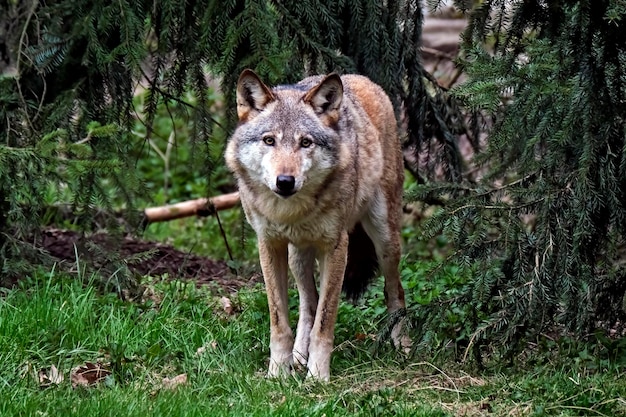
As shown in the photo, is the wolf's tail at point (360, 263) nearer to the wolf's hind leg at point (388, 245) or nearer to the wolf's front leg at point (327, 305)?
the wolf's hind leg at point (388, 245)

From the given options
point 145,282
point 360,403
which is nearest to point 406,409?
point 360,403

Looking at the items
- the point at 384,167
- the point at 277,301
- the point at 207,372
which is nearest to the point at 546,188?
the point at 384,167

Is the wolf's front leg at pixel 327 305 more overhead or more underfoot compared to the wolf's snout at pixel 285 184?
more underfoot

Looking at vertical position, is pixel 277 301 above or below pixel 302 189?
below

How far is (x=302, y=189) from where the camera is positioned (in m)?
5.86

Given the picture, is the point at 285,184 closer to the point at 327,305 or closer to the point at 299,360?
the point at 327,305

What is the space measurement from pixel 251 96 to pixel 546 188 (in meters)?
1.92

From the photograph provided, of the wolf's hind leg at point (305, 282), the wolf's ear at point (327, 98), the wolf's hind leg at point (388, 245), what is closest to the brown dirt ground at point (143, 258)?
the wolf's hind leg at point (305, 282)

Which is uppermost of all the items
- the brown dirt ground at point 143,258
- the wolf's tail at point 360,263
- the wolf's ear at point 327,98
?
the wolf's ear at point 327,98

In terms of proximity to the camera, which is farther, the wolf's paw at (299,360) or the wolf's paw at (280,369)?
the wolf's paw at (299,360)

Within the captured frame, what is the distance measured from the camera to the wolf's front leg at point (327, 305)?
596cm

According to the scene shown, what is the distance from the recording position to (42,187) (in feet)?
20.7

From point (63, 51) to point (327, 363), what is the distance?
9.81ft

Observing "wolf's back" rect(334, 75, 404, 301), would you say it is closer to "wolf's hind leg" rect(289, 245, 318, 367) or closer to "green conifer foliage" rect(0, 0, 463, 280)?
"green conifer foliage" rect(0, 0, 463, 280)
